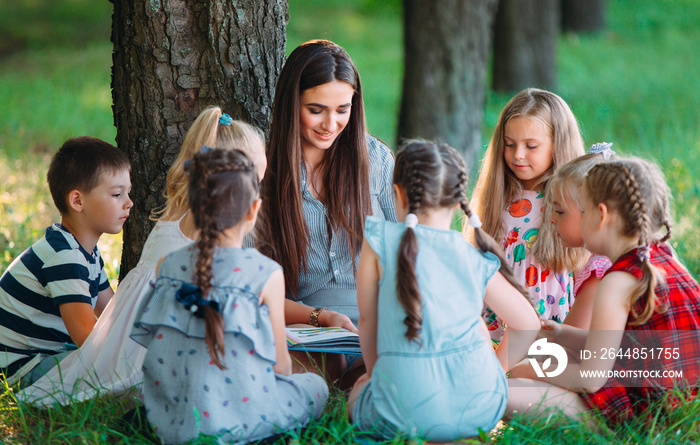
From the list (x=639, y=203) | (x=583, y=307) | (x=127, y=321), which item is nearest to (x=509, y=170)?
(x=583, y=307)

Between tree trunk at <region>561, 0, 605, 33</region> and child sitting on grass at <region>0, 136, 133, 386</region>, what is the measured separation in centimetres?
1420

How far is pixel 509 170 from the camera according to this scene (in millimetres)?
3486

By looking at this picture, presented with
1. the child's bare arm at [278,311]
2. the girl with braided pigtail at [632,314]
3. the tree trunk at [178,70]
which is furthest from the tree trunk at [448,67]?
the child's bare arm at [278,311]

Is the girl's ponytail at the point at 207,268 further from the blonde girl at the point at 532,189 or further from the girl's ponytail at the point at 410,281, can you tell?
the blonde girl at the point at 532,189

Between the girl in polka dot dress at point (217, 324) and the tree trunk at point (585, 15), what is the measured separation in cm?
1469

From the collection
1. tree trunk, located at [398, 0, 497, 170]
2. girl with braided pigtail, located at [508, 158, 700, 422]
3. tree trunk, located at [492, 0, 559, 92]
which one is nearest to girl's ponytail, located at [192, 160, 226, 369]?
girl with braided pigtail, located at [508, 158, 700, 422]

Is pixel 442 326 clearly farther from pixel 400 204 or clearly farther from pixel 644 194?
pixel 644 194

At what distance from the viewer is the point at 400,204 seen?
8.21 ft

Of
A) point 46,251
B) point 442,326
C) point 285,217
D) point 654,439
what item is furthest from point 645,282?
point 46,251

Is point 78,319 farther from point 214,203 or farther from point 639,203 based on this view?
point 639,203

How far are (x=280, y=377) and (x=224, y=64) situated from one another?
5.49ft

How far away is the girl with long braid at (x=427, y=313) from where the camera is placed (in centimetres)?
237

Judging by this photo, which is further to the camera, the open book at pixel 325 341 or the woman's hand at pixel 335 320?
the woman's hand at pixel 335 320

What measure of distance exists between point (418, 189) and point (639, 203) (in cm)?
82
